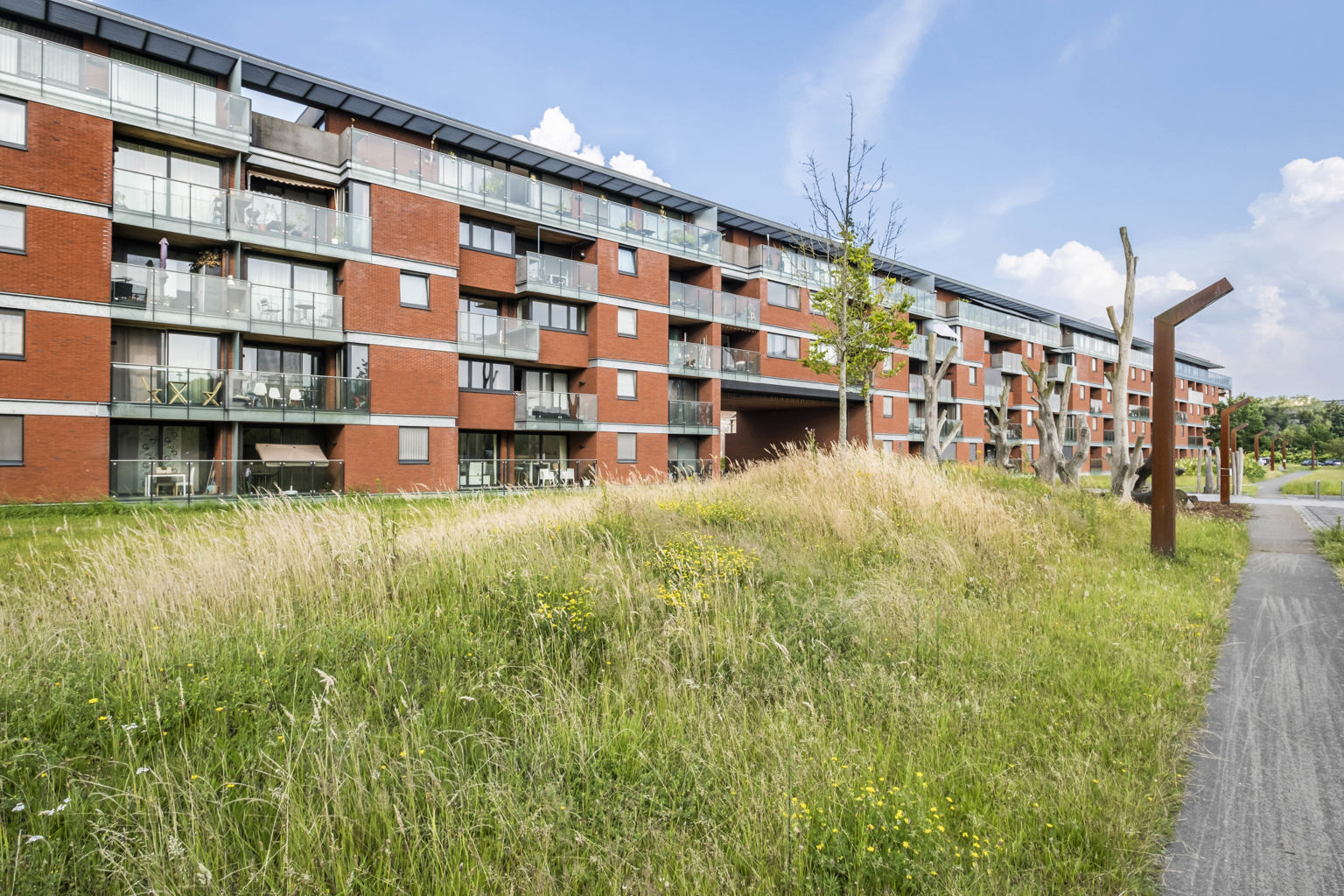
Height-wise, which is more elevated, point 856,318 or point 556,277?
point 556,277

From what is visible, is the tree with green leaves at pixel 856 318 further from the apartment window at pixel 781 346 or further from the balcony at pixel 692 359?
the apartment window at pixel 781 346

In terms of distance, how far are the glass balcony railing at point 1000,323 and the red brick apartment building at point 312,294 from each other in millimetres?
18879

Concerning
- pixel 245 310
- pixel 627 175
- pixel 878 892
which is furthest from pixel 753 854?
pixel 627 175

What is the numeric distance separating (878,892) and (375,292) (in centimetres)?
2315

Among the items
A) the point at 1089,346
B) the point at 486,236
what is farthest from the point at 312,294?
the point at 1089,346

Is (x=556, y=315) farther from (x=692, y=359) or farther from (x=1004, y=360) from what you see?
(x=1004, y=360)

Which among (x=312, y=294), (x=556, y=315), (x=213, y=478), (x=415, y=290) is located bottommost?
(x=213, y=478)

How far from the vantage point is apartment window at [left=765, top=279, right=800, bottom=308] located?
35125 millimetres

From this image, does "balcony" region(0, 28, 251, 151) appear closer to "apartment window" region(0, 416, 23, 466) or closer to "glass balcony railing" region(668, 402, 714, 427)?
"apartment window" region(0, 416, 23, 466)

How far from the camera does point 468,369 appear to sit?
2552cm

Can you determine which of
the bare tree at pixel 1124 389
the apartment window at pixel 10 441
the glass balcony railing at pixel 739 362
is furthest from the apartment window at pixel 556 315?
the bare tree at pixel 1124 389

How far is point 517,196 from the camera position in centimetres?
2541

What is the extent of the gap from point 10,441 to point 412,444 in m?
9.72

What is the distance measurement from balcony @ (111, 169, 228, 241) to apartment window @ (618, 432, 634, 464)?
1502 centimetres
